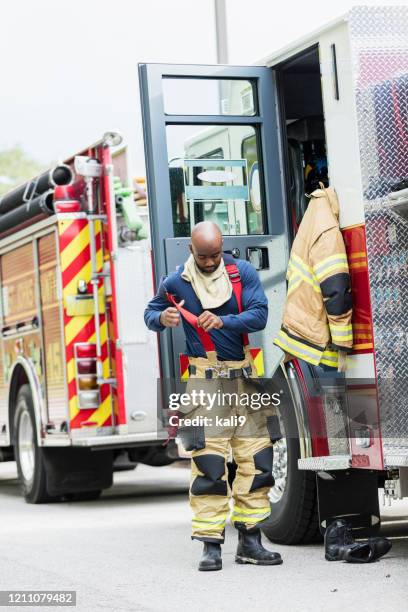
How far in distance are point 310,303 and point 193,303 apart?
63 cm

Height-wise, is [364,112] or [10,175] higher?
[10,175]

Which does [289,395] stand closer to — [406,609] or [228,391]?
[228,391]

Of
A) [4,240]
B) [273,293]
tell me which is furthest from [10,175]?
[273,293]

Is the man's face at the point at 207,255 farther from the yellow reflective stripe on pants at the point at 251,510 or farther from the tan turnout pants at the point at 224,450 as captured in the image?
the yellow reflective stripe on pants at the point at 251,510

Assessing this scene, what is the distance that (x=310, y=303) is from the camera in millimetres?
6914

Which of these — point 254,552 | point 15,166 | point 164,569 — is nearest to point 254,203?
point 254,552

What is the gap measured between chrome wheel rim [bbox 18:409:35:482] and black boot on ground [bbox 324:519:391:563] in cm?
513

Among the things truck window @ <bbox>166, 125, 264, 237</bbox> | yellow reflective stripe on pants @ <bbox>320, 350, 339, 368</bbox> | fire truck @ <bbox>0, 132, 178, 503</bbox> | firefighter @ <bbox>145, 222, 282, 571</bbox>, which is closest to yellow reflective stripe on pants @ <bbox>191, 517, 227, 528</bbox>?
firefighter @ <bbox>145, 222, 282, 571</bbox>

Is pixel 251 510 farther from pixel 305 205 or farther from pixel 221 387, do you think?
pixel 305 205

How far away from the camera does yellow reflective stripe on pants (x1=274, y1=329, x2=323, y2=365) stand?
6.93 metres

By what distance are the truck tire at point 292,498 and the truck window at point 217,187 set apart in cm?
122

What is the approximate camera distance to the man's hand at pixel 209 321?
6742 mm

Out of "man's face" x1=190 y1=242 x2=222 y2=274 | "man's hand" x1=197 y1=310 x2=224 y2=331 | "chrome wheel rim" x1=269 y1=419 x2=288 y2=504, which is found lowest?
"chrome wheel rim" x1=269 y1=419 x2=288 y2=504

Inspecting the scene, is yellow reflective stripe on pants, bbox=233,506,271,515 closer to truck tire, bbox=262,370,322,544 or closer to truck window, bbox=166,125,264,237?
truck tire, bbox=262,370,322,544
